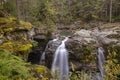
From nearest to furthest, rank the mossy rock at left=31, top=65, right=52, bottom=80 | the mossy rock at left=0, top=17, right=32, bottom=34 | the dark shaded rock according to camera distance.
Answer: the mossy rock at left=31, top=65, right=52, bottom=80, the mossy rock at left=0, top=17, right=32, bottom=34, the dark shaded rock

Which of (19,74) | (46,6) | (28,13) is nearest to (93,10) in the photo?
(46,6)

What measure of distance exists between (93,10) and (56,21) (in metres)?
6.89

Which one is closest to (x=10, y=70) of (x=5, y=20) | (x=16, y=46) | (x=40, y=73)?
(x=40, y=73)

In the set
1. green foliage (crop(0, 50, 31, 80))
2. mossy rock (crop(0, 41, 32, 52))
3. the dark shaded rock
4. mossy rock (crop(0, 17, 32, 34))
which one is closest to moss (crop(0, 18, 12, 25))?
mossy rock (crop(0, 17, 32, 34))

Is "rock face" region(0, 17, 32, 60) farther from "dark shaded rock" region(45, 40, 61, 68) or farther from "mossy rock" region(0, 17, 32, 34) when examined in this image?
"dark shaded rock" region(45, 40, 61, 68)

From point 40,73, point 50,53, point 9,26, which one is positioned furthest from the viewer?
point 50,53

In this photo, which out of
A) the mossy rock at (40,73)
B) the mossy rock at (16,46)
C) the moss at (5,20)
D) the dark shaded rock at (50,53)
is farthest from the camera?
the dark shaded rock at (50,53)

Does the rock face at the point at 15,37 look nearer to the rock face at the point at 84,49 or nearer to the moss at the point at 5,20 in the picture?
the moss at the point at 5,20

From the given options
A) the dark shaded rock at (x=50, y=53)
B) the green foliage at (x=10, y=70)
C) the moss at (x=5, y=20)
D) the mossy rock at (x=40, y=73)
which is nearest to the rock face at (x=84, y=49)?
the dark shaded rock at (x=50, y=53)

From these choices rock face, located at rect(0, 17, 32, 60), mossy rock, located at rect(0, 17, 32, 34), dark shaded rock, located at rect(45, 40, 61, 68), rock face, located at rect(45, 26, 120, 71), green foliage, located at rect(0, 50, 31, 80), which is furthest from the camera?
dark shaded rock, located at rect(45, 40, 61, 68)

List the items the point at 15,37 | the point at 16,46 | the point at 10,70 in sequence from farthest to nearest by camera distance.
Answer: the point at 15,37 → the point at 16,46 → the point at 10,70

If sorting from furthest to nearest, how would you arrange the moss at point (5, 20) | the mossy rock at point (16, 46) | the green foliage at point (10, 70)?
the moss at point (5, 20) → the mossy rock at point (16, 46) → the green foliage at point (10, 70)

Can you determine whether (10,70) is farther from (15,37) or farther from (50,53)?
(50,53)

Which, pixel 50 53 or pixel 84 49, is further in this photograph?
pixel 50 53
